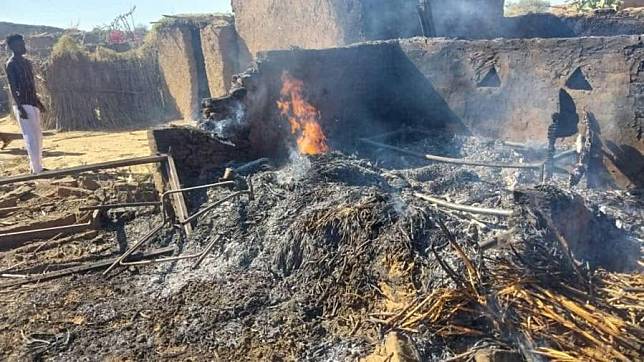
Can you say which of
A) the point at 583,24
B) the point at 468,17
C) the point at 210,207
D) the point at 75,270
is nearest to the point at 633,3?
the point at 583,24

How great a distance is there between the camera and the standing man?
7.42 metres

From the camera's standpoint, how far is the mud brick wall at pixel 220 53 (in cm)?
1353

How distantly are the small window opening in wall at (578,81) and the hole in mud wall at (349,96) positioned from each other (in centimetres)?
208

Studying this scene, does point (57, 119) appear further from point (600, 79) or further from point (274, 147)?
point (600, 79)

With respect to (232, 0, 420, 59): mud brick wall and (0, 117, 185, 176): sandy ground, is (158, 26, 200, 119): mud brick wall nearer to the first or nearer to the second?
(0, 117, 185, 176): sandy ground

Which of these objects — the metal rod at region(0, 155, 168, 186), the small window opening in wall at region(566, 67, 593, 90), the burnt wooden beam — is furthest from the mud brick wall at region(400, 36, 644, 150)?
the metal rod at region(0, 155, 168, 186)

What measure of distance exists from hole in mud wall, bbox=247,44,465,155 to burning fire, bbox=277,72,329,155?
0.29 ft

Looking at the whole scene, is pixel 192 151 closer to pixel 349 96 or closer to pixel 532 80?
pixel 349 96

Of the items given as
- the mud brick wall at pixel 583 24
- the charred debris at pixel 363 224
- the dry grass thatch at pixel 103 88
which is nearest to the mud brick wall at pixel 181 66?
the dry grass thatch at pixel 103 88

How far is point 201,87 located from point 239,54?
1627 mm

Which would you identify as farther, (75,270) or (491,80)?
(491,80)

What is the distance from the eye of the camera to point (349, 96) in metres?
9.39

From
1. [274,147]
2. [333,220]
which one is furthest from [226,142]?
[333,220]

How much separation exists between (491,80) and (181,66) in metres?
9.59
